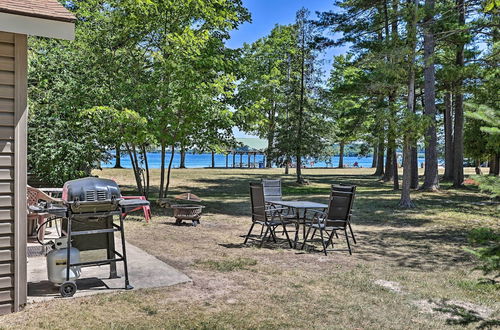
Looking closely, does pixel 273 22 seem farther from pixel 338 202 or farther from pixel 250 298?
pixel 250 298

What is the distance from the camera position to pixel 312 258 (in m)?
6.18

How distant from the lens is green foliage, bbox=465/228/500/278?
2168mm

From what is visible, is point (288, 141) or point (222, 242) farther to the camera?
point (288, 141)

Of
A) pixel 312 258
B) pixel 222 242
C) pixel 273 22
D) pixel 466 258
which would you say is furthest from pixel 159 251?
pixel 273 22

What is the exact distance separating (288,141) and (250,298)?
664 inches

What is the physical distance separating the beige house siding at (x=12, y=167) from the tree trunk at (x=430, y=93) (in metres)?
10.5

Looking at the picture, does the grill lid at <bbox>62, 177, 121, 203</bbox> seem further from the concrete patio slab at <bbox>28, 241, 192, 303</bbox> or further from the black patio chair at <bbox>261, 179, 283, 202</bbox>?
the black patio chair at <bbox>261, 179, 283, 202</bbox>

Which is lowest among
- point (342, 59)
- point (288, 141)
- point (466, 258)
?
point (466, 258)

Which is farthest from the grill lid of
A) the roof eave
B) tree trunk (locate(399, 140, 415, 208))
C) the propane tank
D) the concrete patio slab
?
tree trunk (locate(399, 140, 415, 208))

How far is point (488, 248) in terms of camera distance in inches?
87.6

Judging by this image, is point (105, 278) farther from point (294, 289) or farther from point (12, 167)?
point (294, 289)

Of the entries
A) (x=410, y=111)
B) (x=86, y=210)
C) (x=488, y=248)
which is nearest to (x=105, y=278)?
(x=86, y=210)

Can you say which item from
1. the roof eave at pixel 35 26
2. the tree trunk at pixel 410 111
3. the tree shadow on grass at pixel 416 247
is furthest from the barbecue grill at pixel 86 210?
the tree trunk at pixel 410 111

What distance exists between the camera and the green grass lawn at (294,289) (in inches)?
145
